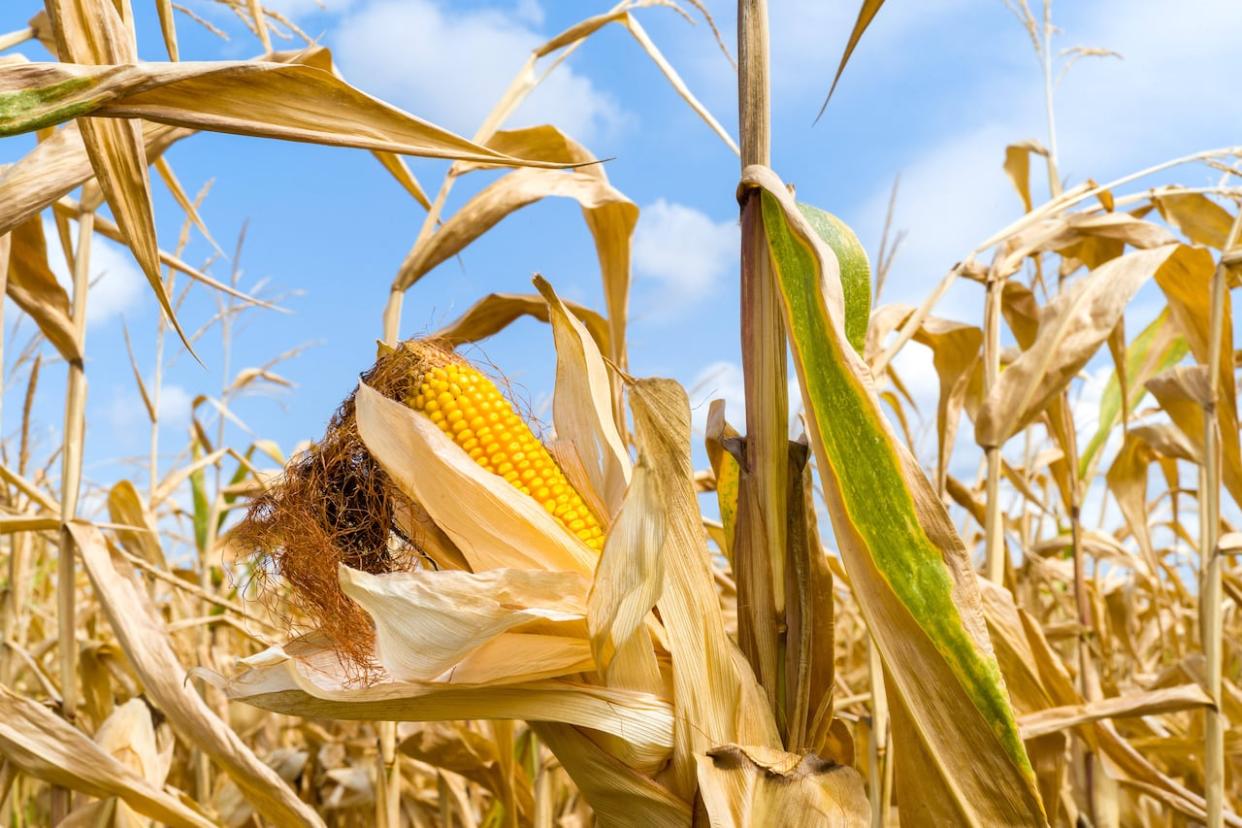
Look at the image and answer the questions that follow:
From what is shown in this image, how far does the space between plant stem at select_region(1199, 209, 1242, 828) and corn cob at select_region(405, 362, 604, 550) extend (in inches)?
49.7

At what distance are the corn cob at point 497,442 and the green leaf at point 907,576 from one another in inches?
12.2

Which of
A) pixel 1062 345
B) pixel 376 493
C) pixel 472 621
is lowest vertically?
pixel 472 621

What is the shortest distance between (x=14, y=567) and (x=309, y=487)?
1.49 metres

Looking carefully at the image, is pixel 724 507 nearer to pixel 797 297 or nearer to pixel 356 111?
pixel 797 297

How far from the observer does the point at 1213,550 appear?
1735 millimetres

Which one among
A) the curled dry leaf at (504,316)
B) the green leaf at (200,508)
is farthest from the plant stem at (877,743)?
the green leaf at (200,508)

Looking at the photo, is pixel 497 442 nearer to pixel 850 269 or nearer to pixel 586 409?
pixel 586 409

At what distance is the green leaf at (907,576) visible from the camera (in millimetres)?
679

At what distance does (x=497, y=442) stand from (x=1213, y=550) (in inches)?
55.8

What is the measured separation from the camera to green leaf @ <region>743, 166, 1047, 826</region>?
0.68 m

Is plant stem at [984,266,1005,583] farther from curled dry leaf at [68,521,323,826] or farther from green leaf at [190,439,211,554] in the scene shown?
green leaf at [190,439,211,554]

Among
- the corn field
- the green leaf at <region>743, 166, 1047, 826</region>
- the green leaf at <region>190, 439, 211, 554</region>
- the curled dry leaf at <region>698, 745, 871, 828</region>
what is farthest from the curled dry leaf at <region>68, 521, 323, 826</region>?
the green leaf at <region>190, 439, 211, 554</region>

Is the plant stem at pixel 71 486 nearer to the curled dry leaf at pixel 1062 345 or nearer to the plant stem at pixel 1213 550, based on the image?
the curled dry leaf at pixel 1062 345

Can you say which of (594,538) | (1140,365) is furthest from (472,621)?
(1140,365)
